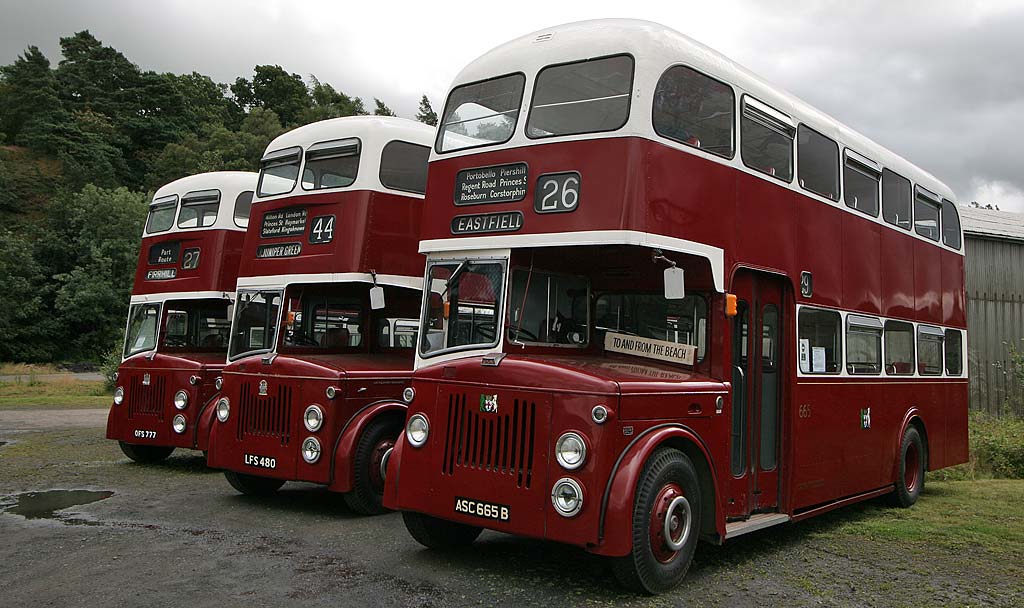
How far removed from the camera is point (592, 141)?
6.54 metres

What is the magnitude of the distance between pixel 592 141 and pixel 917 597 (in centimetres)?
414

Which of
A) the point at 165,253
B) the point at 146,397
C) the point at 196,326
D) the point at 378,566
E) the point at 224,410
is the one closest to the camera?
the point at 378,566

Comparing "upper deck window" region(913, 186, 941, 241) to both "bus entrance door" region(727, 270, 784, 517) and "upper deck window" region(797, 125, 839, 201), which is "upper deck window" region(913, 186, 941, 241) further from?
"bus entrance door" region(727, 270, 784, 517)

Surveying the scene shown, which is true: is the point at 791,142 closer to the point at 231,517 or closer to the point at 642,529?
the point at 642,529

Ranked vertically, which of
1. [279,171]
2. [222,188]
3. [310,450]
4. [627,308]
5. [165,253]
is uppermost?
[222,188]

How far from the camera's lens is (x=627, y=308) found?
7426 millimetres

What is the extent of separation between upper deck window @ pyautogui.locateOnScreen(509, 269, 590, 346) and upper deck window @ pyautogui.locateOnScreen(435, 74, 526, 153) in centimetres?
121

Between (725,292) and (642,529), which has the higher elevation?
(725,292)

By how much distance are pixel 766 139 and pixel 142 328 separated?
991cm

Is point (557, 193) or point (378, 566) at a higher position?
point (557, 193)

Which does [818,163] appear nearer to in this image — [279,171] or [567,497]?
[567,497]

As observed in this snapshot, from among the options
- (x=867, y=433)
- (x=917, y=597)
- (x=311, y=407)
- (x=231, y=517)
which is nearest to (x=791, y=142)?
(x=867, y=433)

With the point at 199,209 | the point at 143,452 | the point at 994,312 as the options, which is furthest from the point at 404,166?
the point at 994,312

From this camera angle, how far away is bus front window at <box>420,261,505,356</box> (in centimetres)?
686
